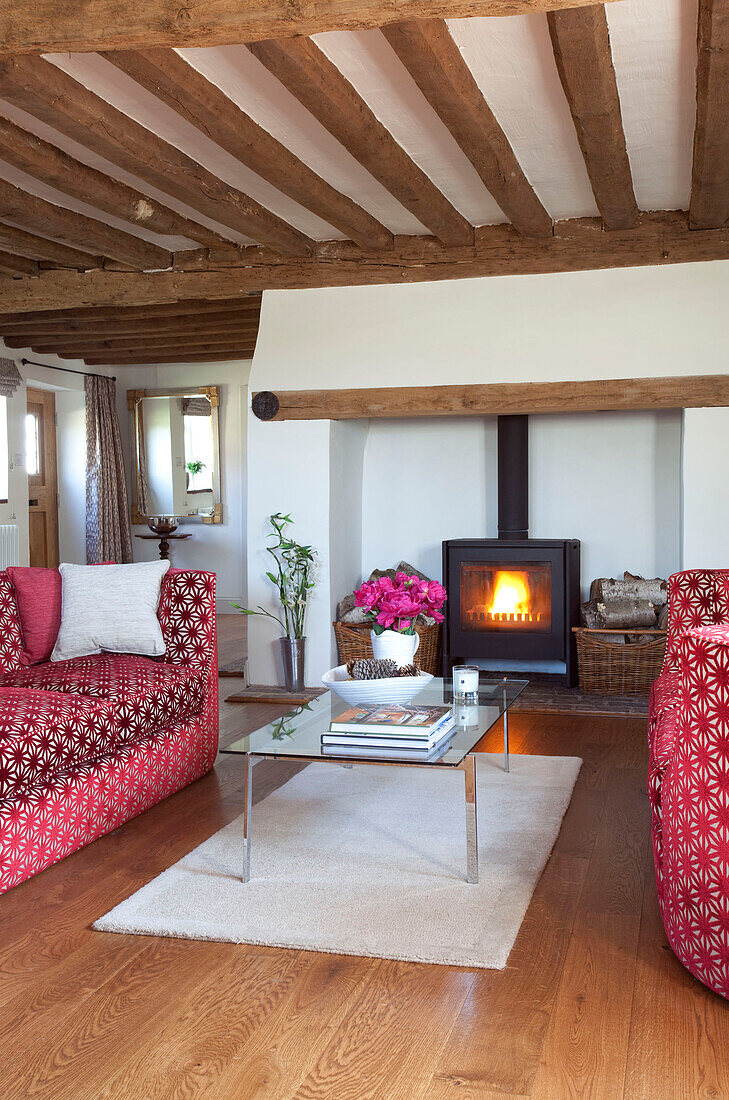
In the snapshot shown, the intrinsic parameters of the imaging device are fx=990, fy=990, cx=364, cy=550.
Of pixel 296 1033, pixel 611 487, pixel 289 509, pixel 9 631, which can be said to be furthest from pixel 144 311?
pixel 296 1033

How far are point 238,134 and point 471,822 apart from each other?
2.68 metres

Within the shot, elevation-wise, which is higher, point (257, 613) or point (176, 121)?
point (176, 121)

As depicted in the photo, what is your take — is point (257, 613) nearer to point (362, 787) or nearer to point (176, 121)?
point (362, 787)

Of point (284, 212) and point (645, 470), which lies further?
point (645, 470)

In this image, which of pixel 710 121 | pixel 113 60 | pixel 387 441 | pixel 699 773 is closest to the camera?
pixel 699 773

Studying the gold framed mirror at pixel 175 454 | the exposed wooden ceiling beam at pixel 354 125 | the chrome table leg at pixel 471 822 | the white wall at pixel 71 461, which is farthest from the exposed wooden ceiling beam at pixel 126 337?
the chrome table leg at pixel 471 822

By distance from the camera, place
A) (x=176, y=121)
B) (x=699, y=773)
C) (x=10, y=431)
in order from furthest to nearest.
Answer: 1. (x=10, y=431)
2. (x=176, y=121)
3. (x=699, y=773)

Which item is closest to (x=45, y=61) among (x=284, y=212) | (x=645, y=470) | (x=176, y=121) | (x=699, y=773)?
(x=176, y=121)

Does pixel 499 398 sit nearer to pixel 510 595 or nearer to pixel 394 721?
pixel 510 595

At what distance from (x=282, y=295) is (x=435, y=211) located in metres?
1.18

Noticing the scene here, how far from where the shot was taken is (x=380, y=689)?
10.5 feet

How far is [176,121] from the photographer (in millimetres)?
3775

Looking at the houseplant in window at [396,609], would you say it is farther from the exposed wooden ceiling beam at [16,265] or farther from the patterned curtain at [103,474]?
the patterned curtain at [103,474]

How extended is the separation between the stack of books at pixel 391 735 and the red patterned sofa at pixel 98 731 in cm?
80
